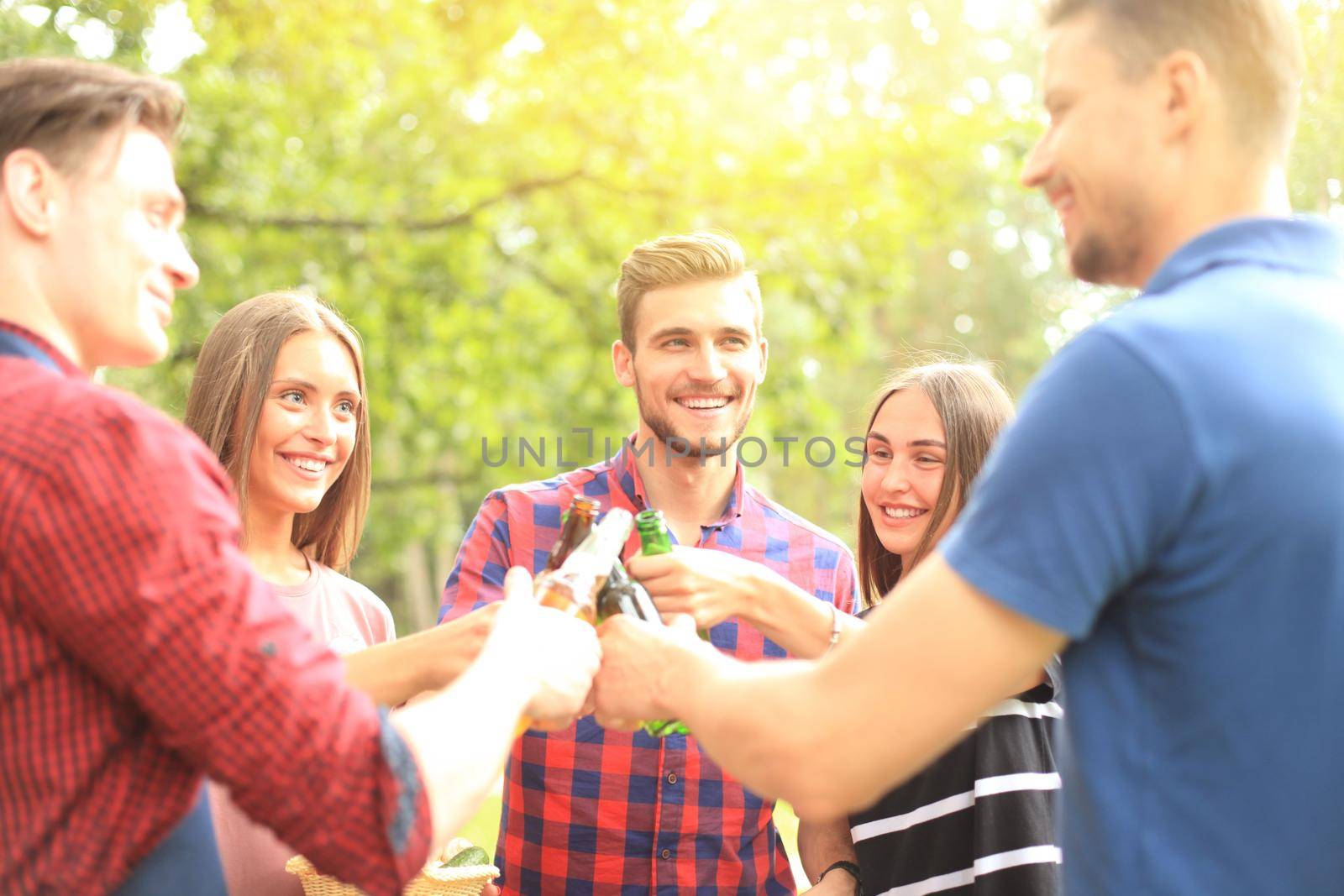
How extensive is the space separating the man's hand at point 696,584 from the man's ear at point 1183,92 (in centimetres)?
142

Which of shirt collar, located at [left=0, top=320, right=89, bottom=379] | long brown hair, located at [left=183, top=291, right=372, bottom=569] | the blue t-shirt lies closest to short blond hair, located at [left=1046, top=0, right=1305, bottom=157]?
the blue t-shirt

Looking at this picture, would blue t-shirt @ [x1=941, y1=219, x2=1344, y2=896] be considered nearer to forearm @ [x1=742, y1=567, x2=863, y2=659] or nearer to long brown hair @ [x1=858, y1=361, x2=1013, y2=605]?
forearm @ [x1=742, y1=567, x2=863, y2=659]

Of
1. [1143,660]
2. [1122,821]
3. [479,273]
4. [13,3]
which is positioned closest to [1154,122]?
[1143,660]

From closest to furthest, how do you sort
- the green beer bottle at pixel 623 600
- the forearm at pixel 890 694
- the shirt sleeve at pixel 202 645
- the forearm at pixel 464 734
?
the shirt sleeve at pixel 202 645 < the forearm at pixel 890 694 < the forearm at pixel 464 734 < the green beer bottle at pixel 623 600

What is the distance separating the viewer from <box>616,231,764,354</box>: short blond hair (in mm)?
3752

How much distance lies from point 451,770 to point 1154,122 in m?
1.38

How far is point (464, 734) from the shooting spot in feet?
5.62

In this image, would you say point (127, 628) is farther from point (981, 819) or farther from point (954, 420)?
point (954, 420)

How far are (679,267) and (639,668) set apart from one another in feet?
5.96

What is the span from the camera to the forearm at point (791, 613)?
2.83 m

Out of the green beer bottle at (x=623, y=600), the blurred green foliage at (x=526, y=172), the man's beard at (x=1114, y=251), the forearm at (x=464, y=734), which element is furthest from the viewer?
the blurred green foliage at (x=526, y=172)

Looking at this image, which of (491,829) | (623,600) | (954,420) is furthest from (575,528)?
(491,829)

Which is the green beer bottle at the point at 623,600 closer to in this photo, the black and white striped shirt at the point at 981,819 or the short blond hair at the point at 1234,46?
the black and white striped shirt at the point at 981,819
